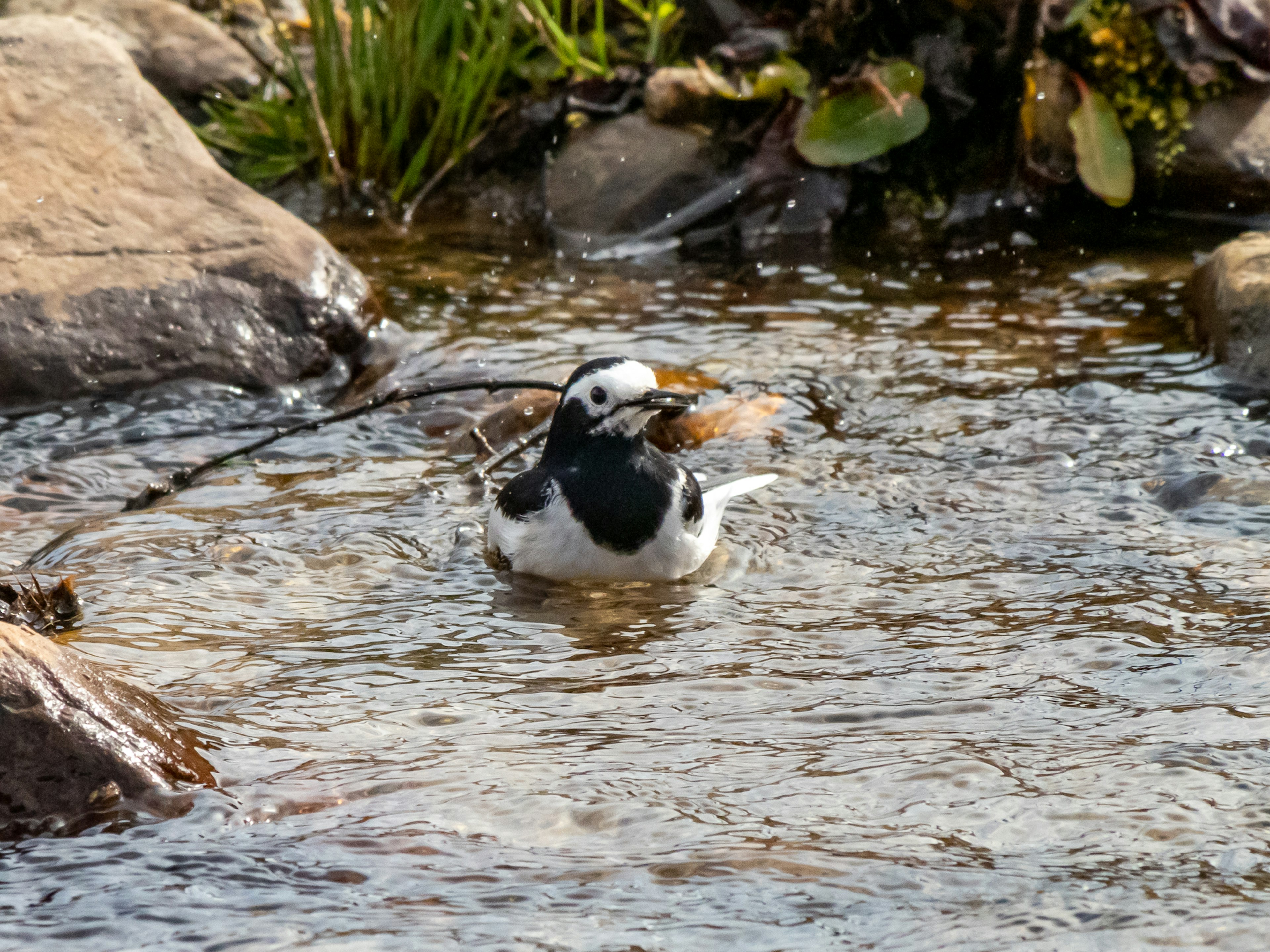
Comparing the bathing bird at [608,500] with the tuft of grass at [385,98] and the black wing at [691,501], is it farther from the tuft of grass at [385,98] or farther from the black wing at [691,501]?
the tuft of grass at [385,98]

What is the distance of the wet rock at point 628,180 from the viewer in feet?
28.7

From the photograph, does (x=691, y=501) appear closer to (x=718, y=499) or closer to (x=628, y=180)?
(x=718, y=499)

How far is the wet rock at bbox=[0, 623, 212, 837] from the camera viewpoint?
9.30ft

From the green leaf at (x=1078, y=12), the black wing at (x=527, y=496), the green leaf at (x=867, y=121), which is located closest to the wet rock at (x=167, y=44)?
the green leaf at (x=867, y=121)

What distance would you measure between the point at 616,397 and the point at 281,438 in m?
1.75

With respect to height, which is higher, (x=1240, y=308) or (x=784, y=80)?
(x=784, y=80)

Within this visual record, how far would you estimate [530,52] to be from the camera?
31.4ft

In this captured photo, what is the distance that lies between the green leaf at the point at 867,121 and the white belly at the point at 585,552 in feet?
14.8

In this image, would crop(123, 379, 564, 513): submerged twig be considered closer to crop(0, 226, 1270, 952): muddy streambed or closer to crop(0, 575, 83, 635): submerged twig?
crop(0, 226, 1270, 952): muddy streambed

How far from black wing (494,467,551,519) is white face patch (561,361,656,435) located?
0.24 m

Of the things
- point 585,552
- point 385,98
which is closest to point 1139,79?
point 385,98

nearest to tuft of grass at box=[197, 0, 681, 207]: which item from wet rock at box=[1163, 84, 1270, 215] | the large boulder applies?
the large boulder

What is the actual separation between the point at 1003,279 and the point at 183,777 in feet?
18.4

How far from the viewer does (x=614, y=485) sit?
14.2 ft
